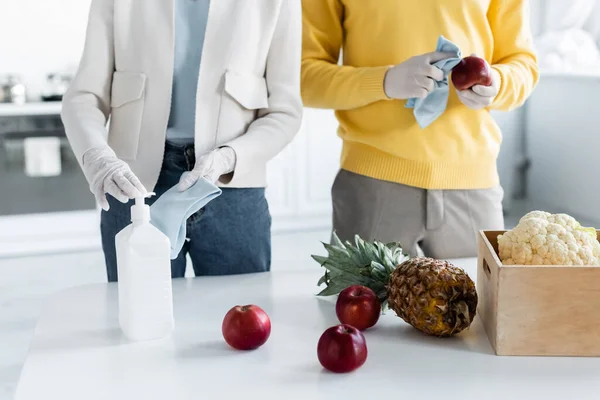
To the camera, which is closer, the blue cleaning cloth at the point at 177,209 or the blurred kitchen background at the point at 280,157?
the blue cleaning cloth at the point at 177,209

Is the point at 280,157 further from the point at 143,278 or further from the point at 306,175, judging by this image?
the point at 143,278

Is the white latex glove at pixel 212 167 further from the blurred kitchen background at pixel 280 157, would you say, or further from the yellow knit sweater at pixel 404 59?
the blurred kitchen background at pixel 280 157

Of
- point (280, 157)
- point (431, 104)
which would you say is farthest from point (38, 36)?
point (431, 104)

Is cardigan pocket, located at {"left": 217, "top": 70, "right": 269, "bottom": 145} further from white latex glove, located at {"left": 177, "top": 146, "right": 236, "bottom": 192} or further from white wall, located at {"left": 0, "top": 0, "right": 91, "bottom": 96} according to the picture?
white wall, located at {"left": 0, "top": 0, "right": 91, "bottom": 96}

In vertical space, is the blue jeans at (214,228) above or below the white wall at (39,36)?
below

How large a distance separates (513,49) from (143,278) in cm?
105

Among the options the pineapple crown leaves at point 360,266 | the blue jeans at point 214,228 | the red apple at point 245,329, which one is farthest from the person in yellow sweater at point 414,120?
the red apple at point 245,329

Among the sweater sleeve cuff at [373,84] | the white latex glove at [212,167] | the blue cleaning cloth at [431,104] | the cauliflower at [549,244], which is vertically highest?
the sweater sleeve cuff at [373,84]

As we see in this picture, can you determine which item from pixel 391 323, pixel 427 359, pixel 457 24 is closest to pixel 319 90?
pixel 457 24

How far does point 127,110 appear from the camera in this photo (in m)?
1.47

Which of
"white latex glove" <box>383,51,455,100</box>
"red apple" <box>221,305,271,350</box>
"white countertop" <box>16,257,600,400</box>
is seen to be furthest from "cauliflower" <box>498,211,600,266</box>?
"white latex glove" <box>383,51,455,100</box>

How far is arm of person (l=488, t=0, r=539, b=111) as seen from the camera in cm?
161

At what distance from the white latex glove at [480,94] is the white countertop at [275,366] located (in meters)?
0.55

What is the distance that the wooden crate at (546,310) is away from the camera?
1.00 meters
